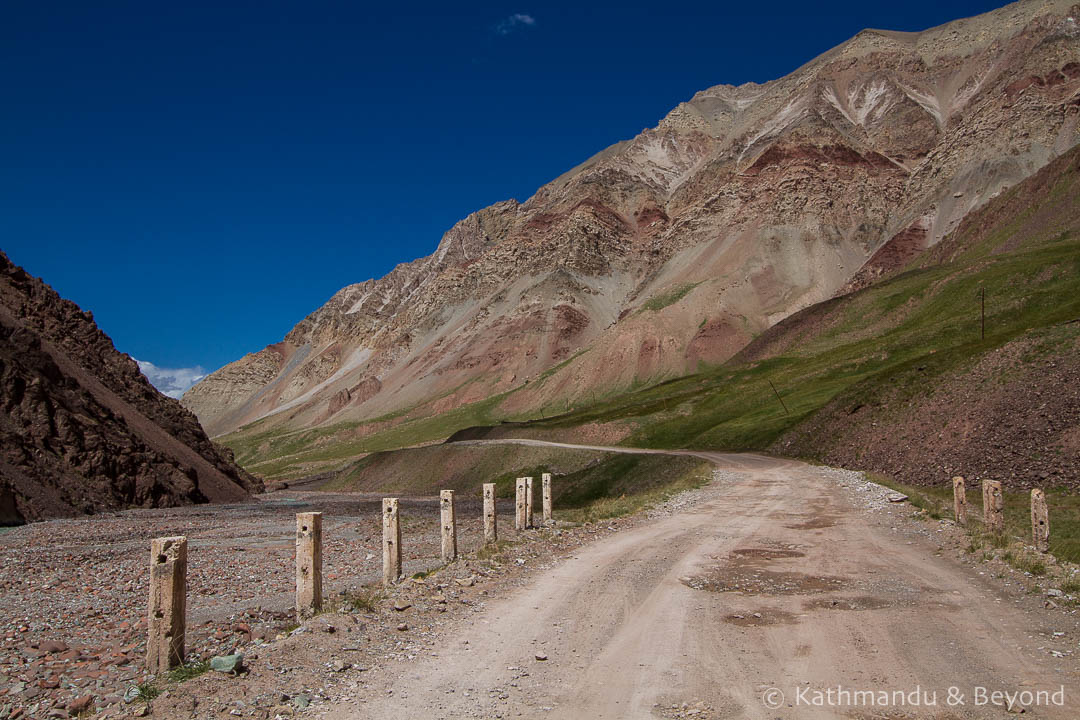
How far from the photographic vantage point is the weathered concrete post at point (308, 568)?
12.0 metres

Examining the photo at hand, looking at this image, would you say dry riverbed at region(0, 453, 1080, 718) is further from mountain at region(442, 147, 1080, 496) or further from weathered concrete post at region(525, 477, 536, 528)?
mountain at region(442, 147, 1080, 496)

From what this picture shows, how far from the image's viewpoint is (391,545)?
49.5 feet

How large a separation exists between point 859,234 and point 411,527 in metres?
134

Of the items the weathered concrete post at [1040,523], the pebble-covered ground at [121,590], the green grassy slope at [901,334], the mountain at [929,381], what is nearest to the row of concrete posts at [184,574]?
the pebble-covered ground at [121,590]

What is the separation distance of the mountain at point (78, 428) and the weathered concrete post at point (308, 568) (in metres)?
25.8

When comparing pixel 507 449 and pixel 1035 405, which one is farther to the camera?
pixel 507 449

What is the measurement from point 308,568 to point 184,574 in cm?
253

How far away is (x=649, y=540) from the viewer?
1947 cm

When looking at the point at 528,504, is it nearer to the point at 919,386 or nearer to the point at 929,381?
the point at 919,386

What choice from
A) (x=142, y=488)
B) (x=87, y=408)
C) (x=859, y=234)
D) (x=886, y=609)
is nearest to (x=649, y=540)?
(x=886, y=609)

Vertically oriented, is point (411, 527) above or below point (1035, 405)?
below

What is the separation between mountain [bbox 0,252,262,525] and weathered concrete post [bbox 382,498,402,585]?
968 inches

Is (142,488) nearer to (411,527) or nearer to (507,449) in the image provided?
(411,527)

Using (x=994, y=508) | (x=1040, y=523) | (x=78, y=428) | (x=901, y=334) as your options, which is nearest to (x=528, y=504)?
(x=994, y=508)
